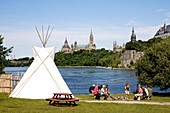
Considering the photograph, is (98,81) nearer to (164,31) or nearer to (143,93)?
(143,93)

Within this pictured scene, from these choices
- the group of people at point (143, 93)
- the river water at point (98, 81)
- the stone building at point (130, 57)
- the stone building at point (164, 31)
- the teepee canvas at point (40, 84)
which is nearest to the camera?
the teepee canvas at point (40, 84)

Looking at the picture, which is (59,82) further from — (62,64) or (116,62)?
(62,64)

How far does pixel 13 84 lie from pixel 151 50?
585 inches

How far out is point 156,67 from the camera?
23719mm

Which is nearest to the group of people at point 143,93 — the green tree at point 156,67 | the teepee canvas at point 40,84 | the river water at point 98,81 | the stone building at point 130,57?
the teepee canvas at point 40,84

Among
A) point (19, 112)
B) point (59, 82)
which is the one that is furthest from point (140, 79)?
point (19, 112)

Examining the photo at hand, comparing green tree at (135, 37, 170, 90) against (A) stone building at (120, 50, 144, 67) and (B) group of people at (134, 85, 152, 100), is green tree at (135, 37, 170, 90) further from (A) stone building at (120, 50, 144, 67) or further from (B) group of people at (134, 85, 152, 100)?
(A) stone building at (120, 50, 144, 67)

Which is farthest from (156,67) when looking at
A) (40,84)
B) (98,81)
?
(98,81)

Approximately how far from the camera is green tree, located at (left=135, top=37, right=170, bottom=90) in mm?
22922

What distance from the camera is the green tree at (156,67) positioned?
22.9 meters

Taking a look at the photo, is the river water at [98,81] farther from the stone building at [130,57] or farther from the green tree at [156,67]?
the stone building at [130,57]

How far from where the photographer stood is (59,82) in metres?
16.1

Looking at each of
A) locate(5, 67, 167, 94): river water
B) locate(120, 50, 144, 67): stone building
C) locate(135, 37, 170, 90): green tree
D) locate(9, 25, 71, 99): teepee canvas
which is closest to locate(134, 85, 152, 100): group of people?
locate(9, 25, 71, 99): teepee canvas

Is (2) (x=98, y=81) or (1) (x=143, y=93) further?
(2) (x=98, y=81)
